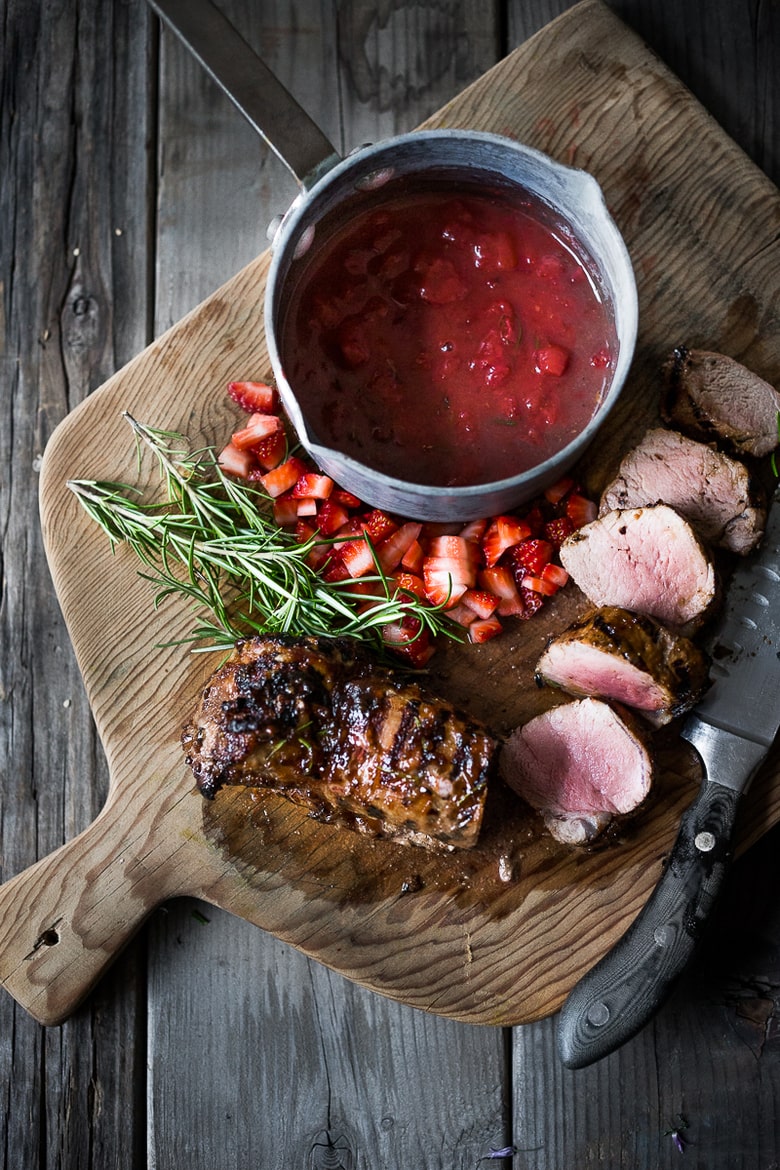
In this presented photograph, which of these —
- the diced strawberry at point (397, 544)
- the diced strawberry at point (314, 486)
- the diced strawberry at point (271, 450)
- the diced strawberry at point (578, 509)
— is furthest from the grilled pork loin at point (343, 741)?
the diced strawberry at point (578, 509)

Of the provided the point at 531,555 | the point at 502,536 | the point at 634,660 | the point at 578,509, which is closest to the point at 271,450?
the point at 502,536

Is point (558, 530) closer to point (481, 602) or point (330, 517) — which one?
point (481, 602)

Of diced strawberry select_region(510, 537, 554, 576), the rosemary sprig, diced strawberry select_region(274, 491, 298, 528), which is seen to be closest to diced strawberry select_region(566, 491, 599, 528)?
diced strawberry select_region(510, 537, 554, 576)

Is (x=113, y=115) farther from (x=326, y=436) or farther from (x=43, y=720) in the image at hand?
(x=43, y=720)

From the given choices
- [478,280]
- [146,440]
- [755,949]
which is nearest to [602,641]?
[478,280]

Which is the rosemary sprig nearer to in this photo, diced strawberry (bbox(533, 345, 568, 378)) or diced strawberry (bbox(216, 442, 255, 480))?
diced strawberry (bbox(216, 442, 255, 480))

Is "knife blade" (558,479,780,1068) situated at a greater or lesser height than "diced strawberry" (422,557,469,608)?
lesser
